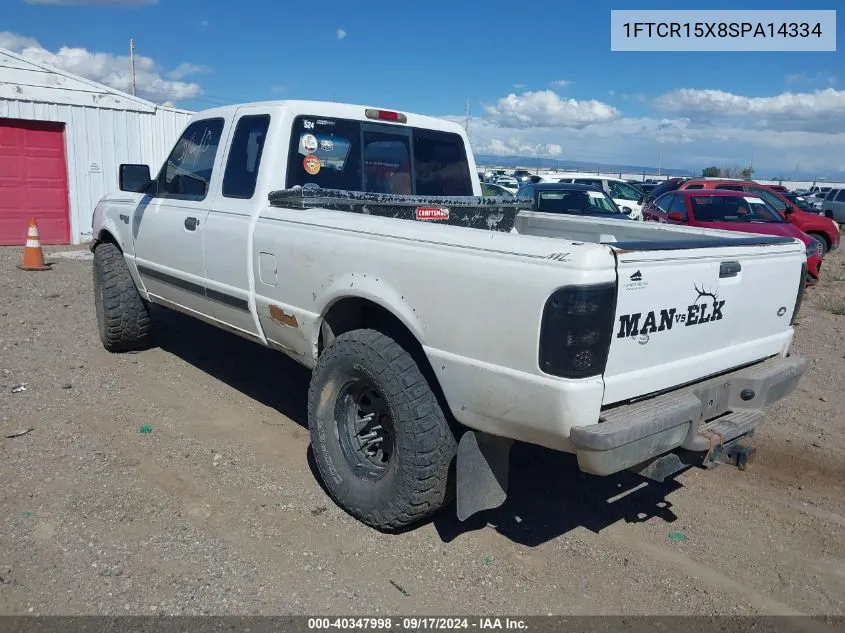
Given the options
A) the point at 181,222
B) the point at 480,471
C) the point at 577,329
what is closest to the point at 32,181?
the point at 181,222

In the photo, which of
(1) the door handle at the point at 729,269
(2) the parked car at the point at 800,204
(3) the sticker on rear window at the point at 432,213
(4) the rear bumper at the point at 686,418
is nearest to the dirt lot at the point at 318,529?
(4) the rear bumper at the point at 686,418

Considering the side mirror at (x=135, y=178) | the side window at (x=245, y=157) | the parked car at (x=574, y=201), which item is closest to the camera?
the side window at (x=245, y=157)

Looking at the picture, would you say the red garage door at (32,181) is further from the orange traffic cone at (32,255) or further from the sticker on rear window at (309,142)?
the sticker on rear window at (309,142)

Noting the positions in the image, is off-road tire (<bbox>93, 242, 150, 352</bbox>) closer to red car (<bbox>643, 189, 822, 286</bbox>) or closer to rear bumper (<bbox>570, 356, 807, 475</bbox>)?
rear bumper (<bbox>570, 356, 807, 475</bbox>)

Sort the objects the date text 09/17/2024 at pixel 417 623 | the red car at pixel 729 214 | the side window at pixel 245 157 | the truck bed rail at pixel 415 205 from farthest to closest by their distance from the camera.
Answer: the red car at pixel 729 214, the side window at pixel 245 157, the truck bed rail at pixel 415 205, the date text 09/17/2024 at pixel 417 623

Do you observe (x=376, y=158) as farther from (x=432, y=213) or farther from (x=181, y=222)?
(x=181, y=222)

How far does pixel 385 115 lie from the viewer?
505 centimetres

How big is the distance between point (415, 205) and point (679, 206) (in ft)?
28.0

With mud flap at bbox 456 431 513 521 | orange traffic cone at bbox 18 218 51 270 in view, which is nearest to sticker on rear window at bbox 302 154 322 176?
mud flap at bbox 456 431 513 521

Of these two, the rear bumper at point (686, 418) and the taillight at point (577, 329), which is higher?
the taillight at point (577, 329)

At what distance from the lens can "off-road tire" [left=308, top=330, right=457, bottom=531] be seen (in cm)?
333

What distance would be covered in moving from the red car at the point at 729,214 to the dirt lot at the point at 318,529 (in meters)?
6.13

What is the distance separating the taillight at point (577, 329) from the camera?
2719mm

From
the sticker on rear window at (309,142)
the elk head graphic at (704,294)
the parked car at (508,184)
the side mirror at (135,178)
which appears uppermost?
the parked car at (508,184)
